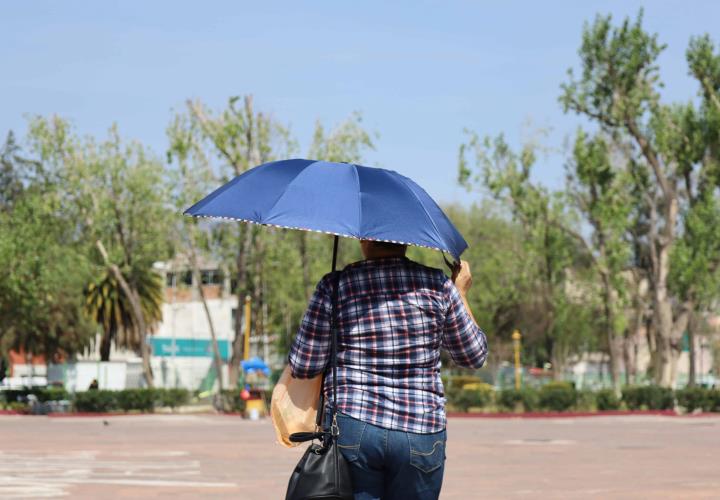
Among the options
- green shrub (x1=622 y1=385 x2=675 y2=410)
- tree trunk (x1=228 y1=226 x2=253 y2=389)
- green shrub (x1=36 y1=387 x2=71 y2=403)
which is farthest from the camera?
green shrub (x1=36 y1=387 x2=71 y2=403)

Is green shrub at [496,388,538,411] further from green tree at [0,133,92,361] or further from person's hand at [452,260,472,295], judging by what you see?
person's hand at [452,260,472,295]

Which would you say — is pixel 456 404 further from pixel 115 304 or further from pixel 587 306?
pixel 115 304

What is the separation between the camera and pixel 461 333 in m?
5.04

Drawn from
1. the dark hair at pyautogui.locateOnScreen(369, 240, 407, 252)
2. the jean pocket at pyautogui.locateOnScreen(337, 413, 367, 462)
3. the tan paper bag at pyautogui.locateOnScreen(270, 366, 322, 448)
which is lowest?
the jean pocket at pyautogui.locateOnScreen(337, 413, 367, 462)

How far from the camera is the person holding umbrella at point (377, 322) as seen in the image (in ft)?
15.3

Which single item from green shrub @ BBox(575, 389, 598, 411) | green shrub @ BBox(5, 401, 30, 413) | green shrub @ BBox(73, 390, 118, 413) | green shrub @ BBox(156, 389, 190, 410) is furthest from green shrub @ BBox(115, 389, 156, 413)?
green shrub @ BBox(575, 389, 598, 411)

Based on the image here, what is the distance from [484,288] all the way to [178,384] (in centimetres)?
1926

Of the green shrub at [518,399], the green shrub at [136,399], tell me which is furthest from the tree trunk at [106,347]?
the green shrub at [518,399]

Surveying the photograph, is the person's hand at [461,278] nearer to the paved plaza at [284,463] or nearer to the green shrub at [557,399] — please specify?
the paved plaza at [284,463]

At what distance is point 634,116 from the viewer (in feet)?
149

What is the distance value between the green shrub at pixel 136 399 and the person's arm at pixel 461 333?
43.1 meters

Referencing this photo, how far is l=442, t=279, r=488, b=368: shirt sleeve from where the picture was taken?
16.3 ft

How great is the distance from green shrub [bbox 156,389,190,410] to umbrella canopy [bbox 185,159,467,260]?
43861 millimetres

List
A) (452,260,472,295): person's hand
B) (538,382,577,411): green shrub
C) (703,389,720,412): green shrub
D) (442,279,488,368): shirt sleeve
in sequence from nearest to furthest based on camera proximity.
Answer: (442,279,488,368): shirt sleeve
(452,260,472,295): person's hand
(703,389,720,412): green shrub
(538,382,577,411): green shrub
